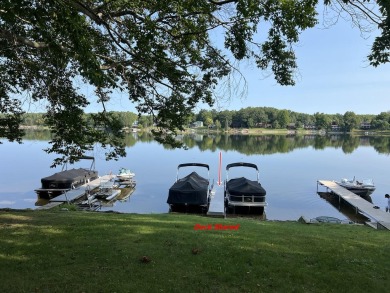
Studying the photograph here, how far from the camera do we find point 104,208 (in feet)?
67.8

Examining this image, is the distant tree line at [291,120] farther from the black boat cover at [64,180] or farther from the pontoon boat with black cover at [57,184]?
the pontoon boat with black cover at [57,184]

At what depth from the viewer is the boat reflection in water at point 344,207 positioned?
19.3 metres

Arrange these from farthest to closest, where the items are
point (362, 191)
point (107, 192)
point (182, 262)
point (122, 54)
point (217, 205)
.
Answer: point (362, 191), point (107, 192), point (217, 205), point (122, 54), point (182, 262)

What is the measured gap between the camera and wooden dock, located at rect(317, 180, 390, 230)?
43.8 ft

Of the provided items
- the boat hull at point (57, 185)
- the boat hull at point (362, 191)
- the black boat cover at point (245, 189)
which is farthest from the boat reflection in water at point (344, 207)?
the boat hull at point (57, 185)

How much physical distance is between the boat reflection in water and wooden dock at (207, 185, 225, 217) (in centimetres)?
758

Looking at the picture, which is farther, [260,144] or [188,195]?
[260,144]

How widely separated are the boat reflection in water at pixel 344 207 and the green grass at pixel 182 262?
43.5ft

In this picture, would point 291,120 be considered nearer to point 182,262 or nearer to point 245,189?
point 245,189

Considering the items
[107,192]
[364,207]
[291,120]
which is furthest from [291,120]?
[107,192]

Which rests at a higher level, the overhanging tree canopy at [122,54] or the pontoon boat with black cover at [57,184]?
the overhanging tree canopy at [122,54]

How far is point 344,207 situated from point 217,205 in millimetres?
9775

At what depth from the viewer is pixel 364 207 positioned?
19359mm

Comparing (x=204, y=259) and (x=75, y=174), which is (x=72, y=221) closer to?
(x=204, y=259)
